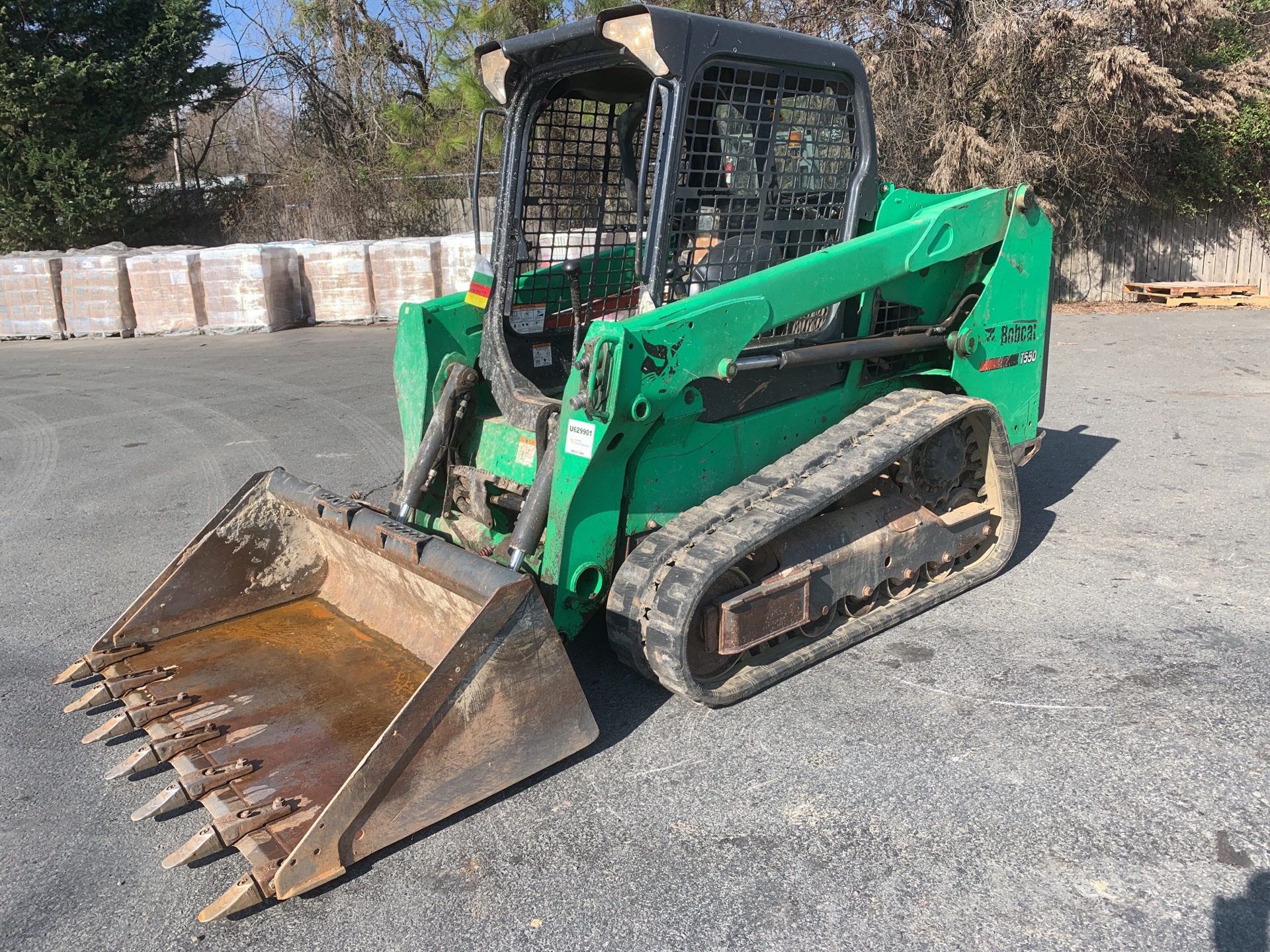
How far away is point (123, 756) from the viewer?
3.49 m

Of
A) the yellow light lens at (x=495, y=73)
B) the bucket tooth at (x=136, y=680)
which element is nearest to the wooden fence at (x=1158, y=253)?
the yellow light lens at (x=495, y=73)

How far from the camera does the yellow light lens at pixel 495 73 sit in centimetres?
425

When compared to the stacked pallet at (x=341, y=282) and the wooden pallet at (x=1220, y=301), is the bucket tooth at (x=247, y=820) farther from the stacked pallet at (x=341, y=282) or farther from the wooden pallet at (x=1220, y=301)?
the wooden pallet at (x=1220, y=301)

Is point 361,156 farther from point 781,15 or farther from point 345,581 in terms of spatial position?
point 345,581

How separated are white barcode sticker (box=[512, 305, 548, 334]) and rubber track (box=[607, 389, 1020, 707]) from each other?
1.31 metres

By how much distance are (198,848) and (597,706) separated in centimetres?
148

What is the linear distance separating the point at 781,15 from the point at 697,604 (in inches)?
579

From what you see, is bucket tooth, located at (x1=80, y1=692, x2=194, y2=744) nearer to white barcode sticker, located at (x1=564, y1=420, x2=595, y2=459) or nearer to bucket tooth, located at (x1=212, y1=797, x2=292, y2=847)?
bucket tooth, located at (x1=212, y1=797, x2=292, y2=847)

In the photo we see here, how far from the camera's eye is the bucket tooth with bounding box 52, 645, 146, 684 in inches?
149

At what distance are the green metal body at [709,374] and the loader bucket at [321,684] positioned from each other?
0.50 metres

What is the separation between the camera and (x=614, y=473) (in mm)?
3592

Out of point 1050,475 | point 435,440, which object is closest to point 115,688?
point 435,440

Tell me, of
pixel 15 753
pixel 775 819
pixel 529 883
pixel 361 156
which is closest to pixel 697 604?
pixel 775 819

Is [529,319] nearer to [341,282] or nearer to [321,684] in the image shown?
[321,684]
